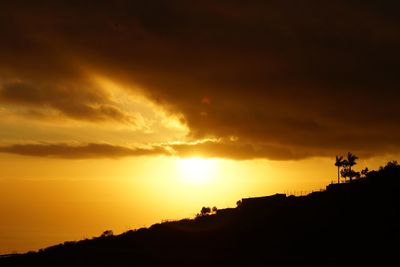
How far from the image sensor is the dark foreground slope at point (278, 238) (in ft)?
178

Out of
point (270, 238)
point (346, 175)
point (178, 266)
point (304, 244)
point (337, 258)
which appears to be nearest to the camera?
point (337, 258)

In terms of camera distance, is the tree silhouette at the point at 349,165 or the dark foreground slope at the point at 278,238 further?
the tree silhouette at the point at 349,165

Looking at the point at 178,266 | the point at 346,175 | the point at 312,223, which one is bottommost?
the point at 178,266

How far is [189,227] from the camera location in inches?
3509

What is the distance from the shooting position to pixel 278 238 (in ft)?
212

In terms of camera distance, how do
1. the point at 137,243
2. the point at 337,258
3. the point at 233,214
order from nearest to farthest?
the point at 337,258 → the point at 137,243 → the point at 233,214

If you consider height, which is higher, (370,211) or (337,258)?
(370,211)

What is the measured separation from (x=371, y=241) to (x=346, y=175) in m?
78.9

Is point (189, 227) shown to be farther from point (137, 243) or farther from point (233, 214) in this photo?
point (137, 243)

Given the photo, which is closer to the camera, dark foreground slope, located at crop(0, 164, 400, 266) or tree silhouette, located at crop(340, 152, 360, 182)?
dark foreground slope, located at crop(0, 164, 400, 266)

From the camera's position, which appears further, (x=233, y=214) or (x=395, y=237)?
(x=233, y=214)

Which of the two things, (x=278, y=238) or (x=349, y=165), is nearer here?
(x=278, y=238)

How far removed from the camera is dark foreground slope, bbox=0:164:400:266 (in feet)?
178

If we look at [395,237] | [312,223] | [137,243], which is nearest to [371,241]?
[395,237]
